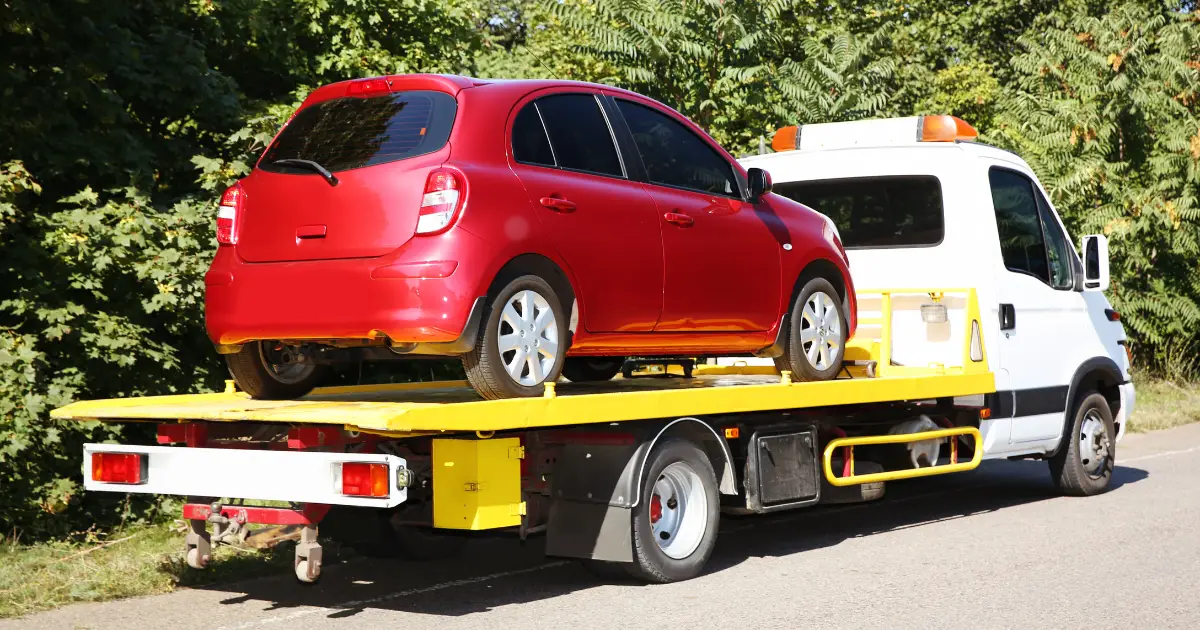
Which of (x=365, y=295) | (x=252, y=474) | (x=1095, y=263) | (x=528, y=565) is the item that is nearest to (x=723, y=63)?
(x=1095, y=263)

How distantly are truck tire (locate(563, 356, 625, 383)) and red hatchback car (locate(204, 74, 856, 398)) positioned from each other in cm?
130

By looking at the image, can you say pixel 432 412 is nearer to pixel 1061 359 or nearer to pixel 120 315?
pixel 120 315

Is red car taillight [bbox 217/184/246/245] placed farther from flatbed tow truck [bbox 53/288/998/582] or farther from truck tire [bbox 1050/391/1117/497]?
truck tire [bbox 1050/391/1117/497]

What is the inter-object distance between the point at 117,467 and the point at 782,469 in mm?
3542

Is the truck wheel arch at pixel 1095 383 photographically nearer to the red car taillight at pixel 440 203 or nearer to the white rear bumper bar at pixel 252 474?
the red car taillight at pixel 440 203

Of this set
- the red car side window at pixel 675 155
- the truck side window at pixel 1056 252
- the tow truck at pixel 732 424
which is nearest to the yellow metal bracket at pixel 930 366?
the tow truck at pixel 732 424

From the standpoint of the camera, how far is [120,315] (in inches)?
399

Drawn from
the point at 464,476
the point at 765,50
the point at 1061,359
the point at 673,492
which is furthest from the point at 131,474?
the point at 765,50

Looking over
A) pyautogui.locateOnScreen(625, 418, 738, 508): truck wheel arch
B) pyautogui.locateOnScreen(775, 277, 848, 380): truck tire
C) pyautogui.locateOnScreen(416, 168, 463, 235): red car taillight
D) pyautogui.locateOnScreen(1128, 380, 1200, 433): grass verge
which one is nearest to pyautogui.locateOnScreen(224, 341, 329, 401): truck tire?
pyautogui.locateOnScreen(416, 168, 463, 235): red car taillight

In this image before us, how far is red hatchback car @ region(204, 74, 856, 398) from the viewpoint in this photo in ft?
20.3

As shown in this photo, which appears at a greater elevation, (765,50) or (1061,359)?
(765,50)

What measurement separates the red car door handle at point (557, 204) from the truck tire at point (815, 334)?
2093mm

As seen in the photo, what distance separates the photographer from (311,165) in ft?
21.5

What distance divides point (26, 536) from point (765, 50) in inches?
378
